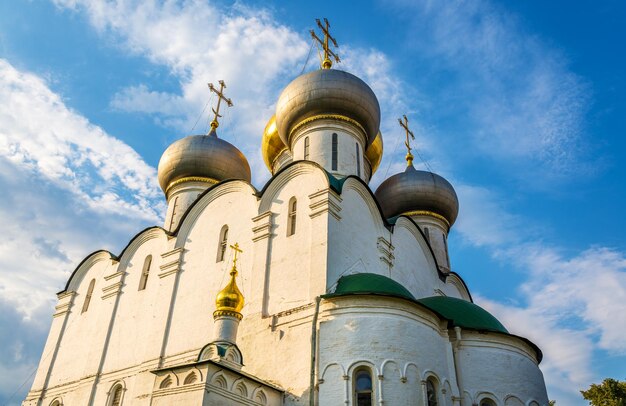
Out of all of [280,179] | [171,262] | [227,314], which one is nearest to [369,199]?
[280,179]

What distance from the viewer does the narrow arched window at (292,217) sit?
34.6 ft

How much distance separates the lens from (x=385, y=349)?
8.48m

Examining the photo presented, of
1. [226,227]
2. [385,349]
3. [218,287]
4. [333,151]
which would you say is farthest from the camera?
[333,151]

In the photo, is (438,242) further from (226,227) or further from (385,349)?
(385,349)

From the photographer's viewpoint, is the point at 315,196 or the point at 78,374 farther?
the point at 78,374

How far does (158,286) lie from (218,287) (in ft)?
6.91

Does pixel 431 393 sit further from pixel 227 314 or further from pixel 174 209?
pixel 174 209

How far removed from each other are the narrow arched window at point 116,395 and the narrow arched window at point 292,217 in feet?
16.3

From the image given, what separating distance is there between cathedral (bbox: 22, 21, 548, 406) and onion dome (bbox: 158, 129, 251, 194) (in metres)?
0.04

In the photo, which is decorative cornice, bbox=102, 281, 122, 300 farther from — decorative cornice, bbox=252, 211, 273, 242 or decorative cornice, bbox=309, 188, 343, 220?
decorative cornice, bbox=309, 188, 343, 220

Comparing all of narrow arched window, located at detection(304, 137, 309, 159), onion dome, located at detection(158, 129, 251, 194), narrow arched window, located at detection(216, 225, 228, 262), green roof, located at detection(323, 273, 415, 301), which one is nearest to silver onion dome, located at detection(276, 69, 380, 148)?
narrow arched window, located at detection(304, 137, 309, 159)

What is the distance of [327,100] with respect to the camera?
520 inches

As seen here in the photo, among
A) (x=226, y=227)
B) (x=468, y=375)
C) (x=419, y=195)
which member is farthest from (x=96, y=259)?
(x=468, y=375)

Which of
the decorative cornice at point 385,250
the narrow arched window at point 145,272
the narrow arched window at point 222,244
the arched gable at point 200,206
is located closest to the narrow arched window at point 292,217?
the narrow arched window at point 222,244
